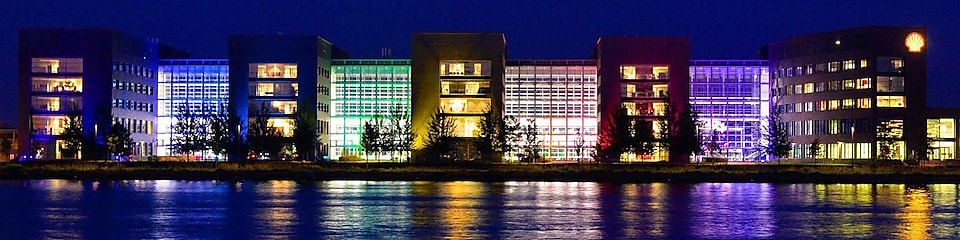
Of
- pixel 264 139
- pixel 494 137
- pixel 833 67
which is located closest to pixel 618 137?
pixel 494 137

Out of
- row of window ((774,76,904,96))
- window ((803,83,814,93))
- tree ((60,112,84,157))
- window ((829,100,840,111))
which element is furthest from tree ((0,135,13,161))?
window ((829,100,840,111))

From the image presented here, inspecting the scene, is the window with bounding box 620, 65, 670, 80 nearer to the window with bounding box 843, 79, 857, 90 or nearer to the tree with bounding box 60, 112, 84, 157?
the window with bounding box 843, 79, 857, 90

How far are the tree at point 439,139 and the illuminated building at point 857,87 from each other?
142 feet

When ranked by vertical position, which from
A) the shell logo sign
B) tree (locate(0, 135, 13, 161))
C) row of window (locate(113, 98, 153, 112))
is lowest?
tree (locate(0, 135, 13, 161))

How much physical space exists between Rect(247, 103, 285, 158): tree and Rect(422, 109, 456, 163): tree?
1565 cm

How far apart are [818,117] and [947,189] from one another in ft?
219

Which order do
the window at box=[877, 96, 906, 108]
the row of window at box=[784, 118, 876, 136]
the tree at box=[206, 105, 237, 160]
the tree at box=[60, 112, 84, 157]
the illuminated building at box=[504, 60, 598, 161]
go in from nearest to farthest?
the tree at box=[206, 105, 237, 160] → the tree at box=[60, 112, 84, 157] → the window at box=[877, 96, 906, 108] → the row of window at box=[784, 118, 876, 136] → the illuminated building at box=[504, 60, 598, 161]

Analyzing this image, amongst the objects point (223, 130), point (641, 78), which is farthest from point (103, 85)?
point (641, 78)

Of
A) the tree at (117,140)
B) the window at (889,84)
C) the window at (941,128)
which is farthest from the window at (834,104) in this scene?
the tree at (117,140)

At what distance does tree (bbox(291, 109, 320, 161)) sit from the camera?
116188mm

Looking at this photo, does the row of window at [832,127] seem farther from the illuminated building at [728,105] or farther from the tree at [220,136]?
the tree at [220,136]

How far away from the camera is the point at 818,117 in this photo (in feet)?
446

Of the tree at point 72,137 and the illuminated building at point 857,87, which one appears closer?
the tree at point 72,137

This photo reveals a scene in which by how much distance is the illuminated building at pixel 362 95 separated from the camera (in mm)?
137750
